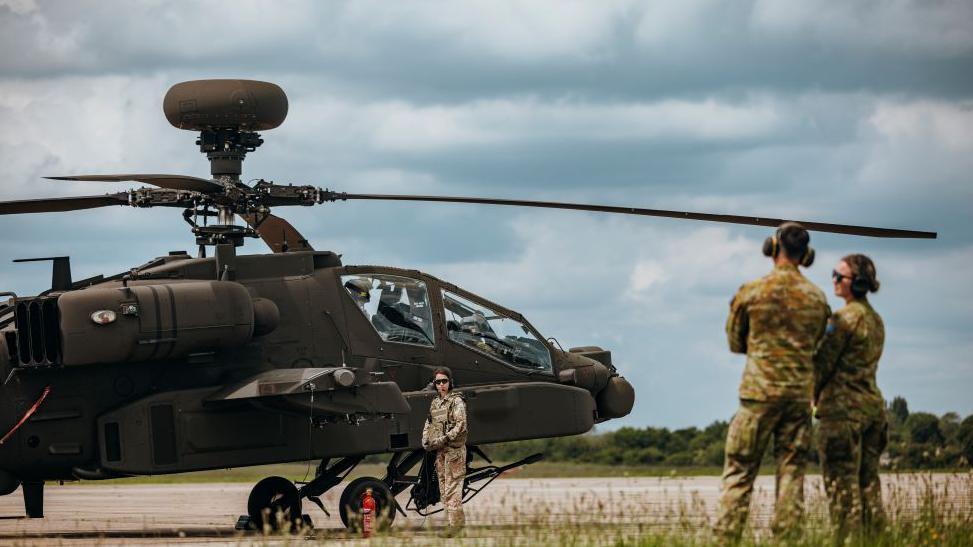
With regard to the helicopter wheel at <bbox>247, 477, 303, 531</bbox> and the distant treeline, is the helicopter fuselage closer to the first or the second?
the helicopter wheel at <bbox>247, 477, 303, 531</bbox>

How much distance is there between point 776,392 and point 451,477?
5342mm

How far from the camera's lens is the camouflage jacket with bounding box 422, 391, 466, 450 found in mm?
13914

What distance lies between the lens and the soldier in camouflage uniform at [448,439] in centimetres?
1379

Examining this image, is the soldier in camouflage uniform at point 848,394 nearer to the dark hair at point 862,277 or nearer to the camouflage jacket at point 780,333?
the dark hair at point 862,277

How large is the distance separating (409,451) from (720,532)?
6280 mm

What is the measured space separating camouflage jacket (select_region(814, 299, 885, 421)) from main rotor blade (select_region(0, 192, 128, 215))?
8.04 m

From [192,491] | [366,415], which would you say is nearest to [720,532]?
[366,415]

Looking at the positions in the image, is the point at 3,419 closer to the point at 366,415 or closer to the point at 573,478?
the point at 366,415

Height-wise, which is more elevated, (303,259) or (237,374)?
(303,259)

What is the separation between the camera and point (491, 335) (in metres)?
16.0

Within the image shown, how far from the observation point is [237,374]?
14.4 metres

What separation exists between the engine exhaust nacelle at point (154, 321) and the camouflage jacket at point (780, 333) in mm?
6172

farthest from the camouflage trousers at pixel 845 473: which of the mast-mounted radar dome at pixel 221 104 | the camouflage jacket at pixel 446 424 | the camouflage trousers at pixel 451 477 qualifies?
the mast-mounted radar dome at pixel 221 104

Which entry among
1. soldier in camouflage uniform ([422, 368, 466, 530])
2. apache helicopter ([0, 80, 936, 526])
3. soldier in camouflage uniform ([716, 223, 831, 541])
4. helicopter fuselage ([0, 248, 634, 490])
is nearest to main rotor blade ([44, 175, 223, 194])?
apache helicopter ([0, 80, 936, 526])
